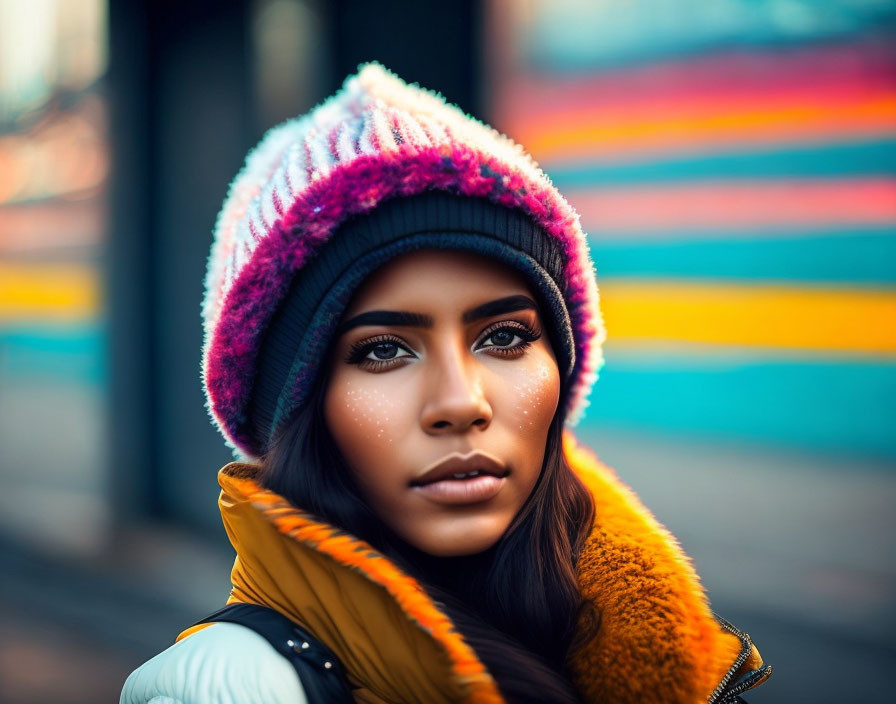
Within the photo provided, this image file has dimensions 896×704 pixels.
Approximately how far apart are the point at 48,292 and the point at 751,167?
4.23 m

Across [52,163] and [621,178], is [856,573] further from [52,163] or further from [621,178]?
[52,163]

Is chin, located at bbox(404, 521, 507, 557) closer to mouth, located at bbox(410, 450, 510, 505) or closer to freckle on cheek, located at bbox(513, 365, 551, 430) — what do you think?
mouth, located at bbox(410, 450, 510, 505)

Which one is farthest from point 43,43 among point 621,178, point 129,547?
point 621,178

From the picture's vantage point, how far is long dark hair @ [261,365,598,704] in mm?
1138

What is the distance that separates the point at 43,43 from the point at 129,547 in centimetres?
297

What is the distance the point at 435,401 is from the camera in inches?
43.3

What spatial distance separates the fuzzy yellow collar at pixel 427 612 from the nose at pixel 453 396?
0.19 metres

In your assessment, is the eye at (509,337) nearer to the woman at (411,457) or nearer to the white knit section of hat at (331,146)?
the woman at (411,457)

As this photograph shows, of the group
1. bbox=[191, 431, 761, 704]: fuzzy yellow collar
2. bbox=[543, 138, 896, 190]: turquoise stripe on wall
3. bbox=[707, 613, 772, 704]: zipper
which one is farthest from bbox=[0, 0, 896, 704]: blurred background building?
bbox=[191, 431, 761, 704]: fuzzy yellow collar

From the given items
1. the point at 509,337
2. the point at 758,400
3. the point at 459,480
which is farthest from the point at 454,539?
the point at 758,400

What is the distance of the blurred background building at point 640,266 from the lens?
11.5 feet

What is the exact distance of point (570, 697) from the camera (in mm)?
1106

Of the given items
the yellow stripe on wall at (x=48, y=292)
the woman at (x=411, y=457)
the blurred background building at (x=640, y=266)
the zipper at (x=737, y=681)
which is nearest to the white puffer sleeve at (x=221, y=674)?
the woman at (x=411, y=457)

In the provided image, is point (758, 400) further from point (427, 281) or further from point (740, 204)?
point (427, 281)
